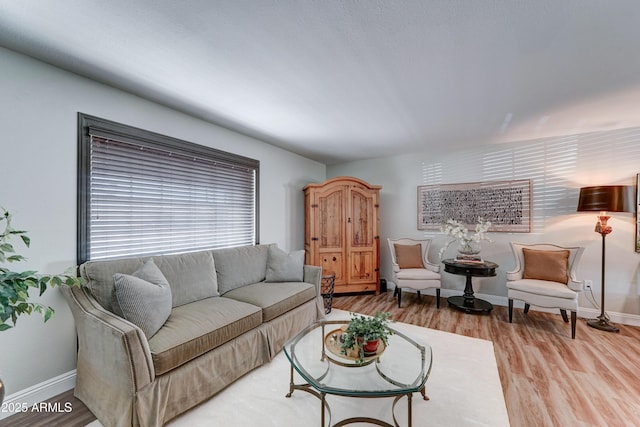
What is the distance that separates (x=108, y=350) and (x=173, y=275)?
765 millimetres

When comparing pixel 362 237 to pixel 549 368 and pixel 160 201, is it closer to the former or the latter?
pixel 549 368

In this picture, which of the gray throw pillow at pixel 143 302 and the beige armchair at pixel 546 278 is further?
the beige armchair at pixel 546 278

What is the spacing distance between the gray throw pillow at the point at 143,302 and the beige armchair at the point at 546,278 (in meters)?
3.57

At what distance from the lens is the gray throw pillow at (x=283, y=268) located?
2.97m

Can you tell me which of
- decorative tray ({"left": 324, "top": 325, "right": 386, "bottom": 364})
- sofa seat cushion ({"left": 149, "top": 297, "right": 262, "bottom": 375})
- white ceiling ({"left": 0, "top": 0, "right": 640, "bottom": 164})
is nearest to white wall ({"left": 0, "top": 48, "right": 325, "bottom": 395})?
white ceiling ({"left": 0, "top": 0, "right": 640, "bottom": 164})

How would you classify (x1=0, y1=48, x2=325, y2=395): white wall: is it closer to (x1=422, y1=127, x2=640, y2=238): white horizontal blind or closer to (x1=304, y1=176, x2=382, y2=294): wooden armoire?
(x1=304, y1=176, x2=382, y2=294): wooden armoire

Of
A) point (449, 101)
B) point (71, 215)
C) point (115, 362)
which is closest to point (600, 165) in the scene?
point (449, 101)

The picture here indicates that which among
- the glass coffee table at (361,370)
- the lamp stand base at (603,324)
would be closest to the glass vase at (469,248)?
the lamp stand base at (603,324)

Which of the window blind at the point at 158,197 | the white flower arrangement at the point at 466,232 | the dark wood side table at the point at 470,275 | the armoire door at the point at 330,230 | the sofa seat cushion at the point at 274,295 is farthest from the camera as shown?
the armoire door at the point at 330,230

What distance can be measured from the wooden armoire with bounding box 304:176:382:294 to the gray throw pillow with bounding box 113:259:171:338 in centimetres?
245

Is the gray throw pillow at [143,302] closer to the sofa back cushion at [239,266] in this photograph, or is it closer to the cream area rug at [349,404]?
the cream area rug at [349,404]

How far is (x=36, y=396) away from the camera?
1.74 metres

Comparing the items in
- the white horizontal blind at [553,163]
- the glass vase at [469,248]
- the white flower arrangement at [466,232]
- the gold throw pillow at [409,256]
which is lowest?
the gold throw pillow at [409,256]

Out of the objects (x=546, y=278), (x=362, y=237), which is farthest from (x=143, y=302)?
(x=546, y=278)
